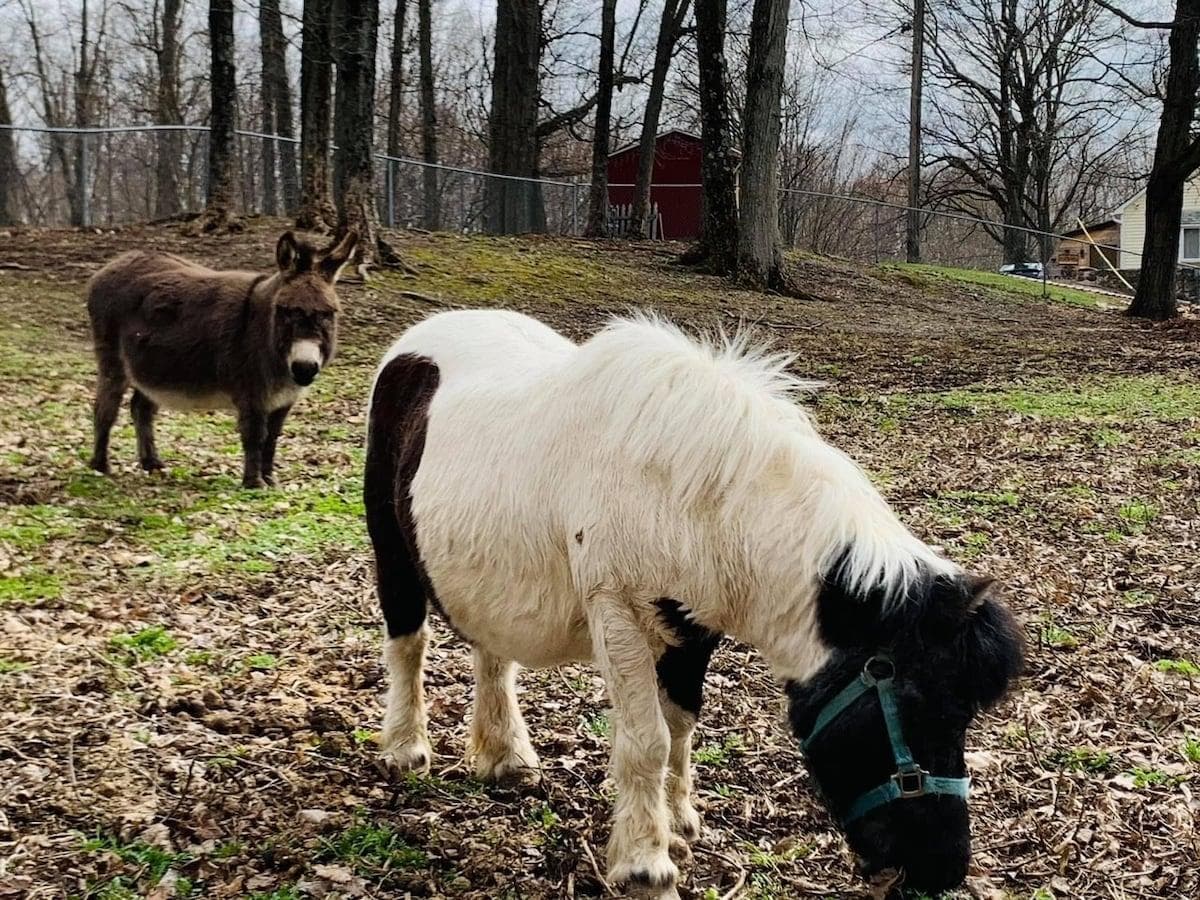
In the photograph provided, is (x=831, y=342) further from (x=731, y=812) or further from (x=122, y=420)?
(x=731, y=812)

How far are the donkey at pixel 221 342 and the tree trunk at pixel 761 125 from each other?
38.5 ft

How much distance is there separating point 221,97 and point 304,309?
33.3 ft

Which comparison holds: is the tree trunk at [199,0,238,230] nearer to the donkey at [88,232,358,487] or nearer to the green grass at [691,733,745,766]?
the donkey at [88,232,358,487]

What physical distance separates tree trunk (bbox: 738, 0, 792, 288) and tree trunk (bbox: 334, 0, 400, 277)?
6.84 meters

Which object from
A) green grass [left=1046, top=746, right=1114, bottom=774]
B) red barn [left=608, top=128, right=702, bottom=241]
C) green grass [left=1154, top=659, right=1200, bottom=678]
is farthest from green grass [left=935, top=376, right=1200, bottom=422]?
red barn [left=608, top=128, right=702, bottom=241]

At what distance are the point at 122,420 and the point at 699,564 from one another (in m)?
8.35

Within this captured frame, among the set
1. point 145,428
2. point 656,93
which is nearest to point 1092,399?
point 145,428

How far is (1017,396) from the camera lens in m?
11.7

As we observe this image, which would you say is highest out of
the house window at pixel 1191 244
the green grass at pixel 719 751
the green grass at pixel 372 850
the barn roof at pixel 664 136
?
the barn roof at pixel 664 136

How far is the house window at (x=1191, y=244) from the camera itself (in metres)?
51.3

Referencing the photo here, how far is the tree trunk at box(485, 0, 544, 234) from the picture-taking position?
25422mm

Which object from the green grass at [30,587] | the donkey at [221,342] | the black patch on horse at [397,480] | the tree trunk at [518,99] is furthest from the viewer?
the tree trunk at [518,99]

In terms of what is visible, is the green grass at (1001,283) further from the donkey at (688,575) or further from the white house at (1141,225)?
the donkey at (688,575)

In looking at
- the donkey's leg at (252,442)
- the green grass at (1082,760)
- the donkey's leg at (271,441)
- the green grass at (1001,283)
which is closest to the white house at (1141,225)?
the green grass at (1001,283)
